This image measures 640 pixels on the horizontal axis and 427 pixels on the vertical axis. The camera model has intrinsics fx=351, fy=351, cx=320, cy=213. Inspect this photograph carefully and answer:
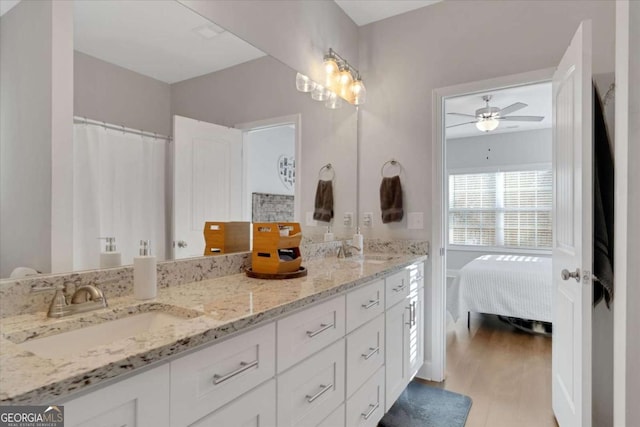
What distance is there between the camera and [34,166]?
1.04m

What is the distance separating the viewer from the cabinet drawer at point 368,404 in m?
1.52

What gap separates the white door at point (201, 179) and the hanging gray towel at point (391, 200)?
1250 mm

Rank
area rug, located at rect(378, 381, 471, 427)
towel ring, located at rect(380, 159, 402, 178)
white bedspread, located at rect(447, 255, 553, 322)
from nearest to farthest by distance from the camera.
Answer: area rug, located at rect(378, 381, 471, 427) → towel ring, located at rect(380, 159, 402, 178) → white bedspread, located at rect(447, 255, 553, 322)

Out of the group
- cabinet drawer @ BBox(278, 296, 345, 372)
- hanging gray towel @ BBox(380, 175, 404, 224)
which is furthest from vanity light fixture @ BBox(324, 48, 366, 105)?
cabinet drawer @ BBox(278, 296, 345, 372)

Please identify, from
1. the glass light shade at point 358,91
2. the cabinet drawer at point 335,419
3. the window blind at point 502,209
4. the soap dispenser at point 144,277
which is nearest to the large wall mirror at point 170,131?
the soap dispenser at point 144,277

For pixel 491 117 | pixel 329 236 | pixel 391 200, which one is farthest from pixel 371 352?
pixel 491 117

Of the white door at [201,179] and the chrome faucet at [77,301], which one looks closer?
the chrome faucet at [77,301]

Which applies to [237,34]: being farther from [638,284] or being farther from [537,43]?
[638,284]

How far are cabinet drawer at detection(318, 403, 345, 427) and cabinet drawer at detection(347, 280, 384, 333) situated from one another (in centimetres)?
31

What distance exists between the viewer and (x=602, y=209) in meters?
1.72

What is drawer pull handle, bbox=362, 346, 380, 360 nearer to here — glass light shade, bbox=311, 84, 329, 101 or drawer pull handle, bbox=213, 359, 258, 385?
drawer pull handle, bbox=213, 359, 258, 385

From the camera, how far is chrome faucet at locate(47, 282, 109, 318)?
951 millimetres

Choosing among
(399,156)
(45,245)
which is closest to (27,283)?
(45,245)

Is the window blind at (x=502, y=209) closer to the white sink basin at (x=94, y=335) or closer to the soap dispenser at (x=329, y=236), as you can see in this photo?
the soap dispenser at (x=329, y=236)
